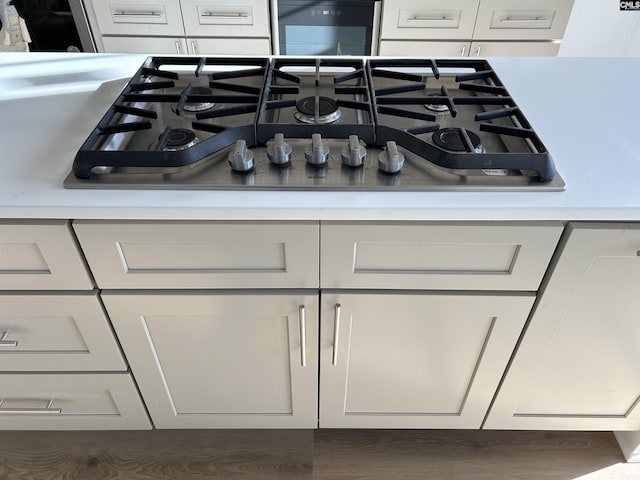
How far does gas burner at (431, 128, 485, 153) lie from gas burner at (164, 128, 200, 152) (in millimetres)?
469

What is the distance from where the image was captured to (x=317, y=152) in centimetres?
89

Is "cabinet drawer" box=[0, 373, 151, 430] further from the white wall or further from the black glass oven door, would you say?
the white wall

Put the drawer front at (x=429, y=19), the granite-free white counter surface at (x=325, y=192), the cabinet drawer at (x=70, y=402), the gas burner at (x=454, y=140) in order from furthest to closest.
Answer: the drawer front at (x=429, y=19)
the cabinet drawer at (x=70, y=402)
the gas burner at (x=454, y=140)
the granite-free white counter surface at (x=325, y=192)

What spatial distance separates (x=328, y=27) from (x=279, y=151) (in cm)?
168

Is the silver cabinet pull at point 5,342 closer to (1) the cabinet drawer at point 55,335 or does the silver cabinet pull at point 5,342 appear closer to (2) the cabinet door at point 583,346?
(1) the cabinet drawer at point 55,335

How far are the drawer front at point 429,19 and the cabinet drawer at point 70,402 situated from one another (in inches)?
75.3

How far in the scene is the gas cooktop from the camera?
87cm

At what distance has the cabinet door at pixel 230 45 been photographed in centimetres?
239

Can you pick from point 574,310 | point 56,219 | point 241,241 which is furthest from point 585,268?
point 56,219

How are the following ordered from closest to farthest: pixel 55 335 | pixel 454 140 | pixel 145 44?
pixel 454 140
pixel 55 335
pixel 145 44

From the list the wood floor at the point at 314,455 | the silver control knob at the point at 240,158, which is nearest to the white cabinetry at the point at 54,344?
the wood floor at the point at 314,455

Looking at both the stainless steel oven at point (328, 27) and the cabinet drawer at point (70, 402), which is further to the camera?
the stainless steel oven at point (328, 27)

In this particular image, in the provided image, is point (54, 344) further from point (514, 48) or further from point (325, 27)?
point (514, 48)

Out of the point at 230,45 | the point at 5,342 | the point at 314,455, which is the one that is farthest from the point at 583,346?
the point at 230,45
